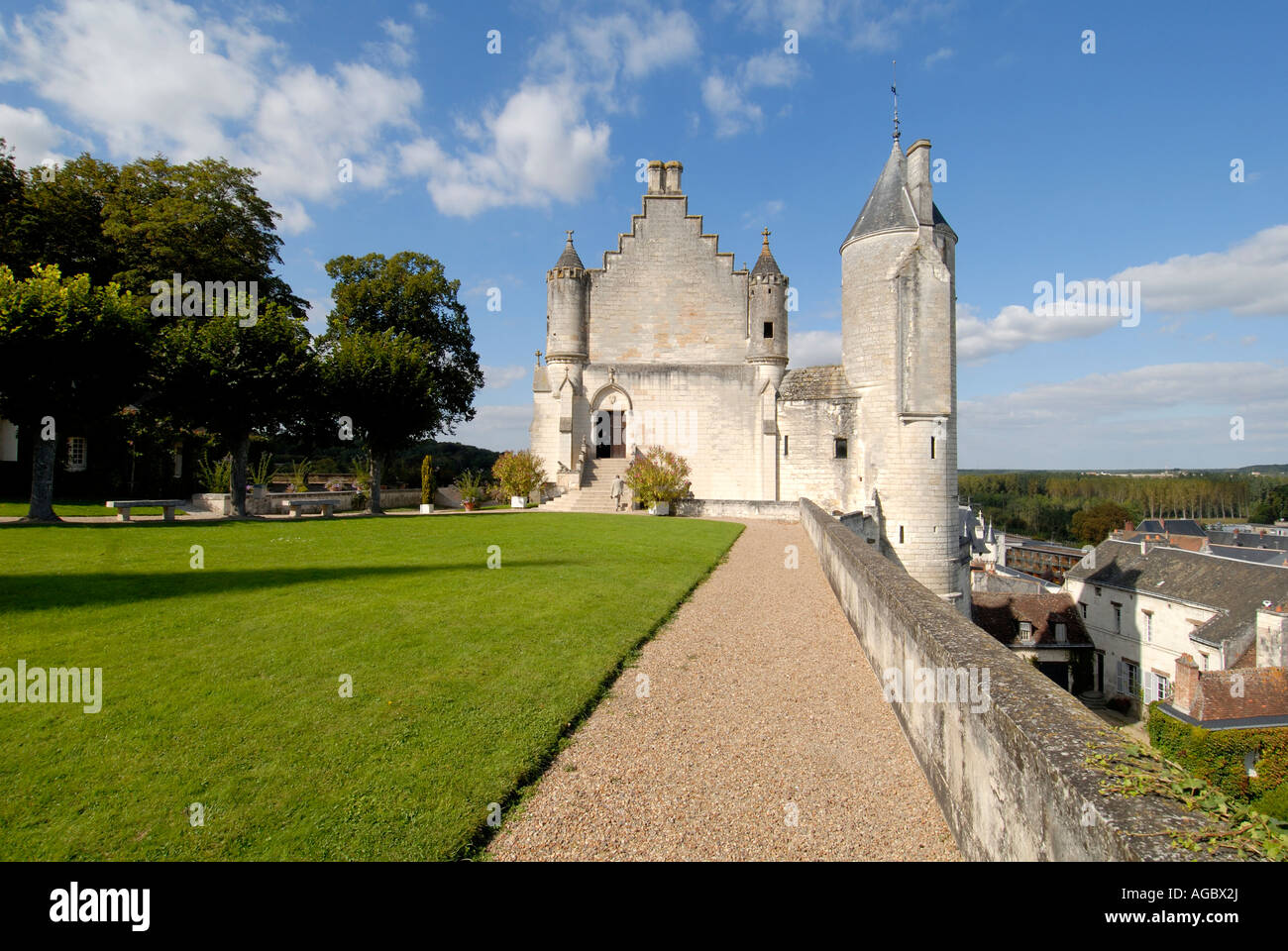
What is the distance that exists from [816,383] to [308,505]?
65.8 feet

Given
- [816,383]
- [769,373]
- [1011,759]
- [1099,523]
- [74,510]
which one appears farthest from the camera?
[1099,523]

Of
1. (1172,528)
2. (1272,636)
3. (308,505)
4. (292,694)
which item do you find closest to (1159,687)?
(1272,636)

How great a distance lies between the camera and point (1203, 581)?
2927 cm

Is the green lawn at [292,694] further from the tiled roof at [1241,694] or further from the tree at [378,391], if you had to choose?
the tiled roof at [1241,694]

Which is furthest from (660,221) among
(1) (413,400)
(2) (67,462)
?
(2) (67,462)

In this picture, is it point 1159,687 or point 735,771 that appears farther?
point 1159,687

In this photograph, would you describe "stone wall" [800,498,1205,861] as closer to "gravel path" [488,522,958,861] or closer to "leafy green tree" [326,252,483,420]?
"gravel path" [488,522,958,861]

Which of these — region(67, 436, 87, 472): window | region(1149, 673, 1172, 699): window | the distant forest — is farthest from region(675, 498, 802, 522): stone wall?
the distant forest

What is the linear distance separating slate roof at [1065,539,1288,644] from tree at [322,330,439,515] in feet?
110

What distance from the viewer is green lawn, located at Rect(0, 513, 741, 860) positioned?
3195 mm

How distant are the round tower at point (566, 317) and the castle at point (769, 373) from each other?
0.06 m

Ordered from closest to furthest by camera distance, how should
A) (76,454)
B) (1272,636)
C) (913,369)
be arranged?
(913,369)
(1272,636)
(76,454)

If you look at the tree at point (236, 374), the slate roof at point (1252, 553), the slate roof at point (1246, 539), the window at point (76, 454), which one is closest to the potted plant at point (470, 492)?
the tree at point (236, 374)

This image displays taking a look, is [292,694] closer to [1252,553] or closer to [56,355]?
[56,355]
